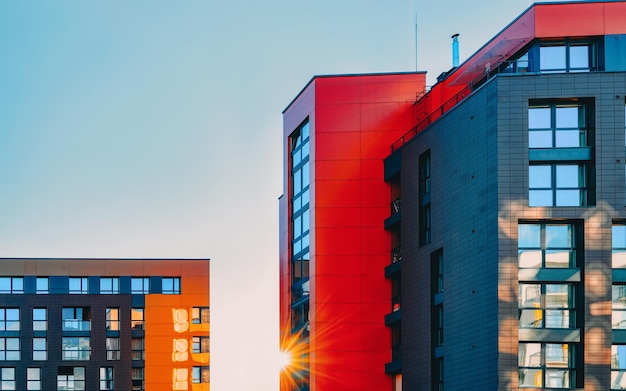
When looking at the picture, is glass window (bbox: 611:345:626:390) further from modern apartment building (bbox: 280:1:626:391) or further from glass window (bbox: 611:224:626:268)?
glass window (bbox: 611:224:626:268)

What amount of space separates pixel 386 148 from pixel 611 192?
17.7m

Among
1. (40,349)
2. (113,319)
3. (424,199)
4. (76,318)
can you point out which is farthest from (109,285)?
(424,199)

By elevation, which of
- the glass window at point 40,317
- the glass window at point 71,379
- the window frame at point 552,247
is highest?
the window frame at point 552,247

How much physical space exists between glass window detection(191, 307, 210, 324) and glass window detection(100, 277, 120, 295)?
7405 millimetres

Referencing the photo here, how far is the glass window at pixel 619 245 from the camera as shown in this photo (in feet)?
169

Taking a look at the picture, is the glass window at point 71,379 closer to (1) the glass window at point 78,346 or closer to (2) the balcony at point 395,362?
(1) the glass window at point 78,346

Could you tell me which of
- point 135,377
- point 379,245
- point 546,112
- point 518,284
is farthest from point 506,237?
point 135,377

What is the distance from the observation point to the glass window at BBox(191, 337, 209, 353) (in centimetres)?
11300

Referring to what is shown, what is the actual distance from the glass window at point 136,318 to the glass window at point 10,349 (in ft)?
35.1

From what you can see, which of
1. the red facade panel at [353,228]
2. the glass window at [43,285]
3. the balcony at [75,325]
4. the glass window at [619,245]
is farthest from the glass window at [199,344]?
the glass window at [619,245]

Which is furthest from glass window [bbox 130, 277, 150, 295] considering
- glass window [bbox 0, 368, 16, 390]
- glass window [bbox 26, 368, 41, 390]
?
glass window [bbox 0, 368, 16, 390]

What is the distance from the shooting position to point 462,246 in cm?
5503

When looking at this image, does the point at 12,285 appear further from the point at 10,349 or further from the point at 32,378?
the point at 32,378

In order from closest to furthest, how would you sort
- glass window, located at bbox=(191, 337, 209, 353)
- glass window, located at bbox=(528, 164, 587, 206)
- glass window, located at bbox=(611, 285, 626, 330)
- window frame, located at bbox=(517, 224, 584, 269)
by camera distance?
glass window, located at bbox=(611, 285, 626, 330) → window frame, located at bbox=(517, 224, 584, 269) → glass window, located at bbox=(528, 164, 587, 206) → glass window, located at bbox=(191, 337, 209, 353)
